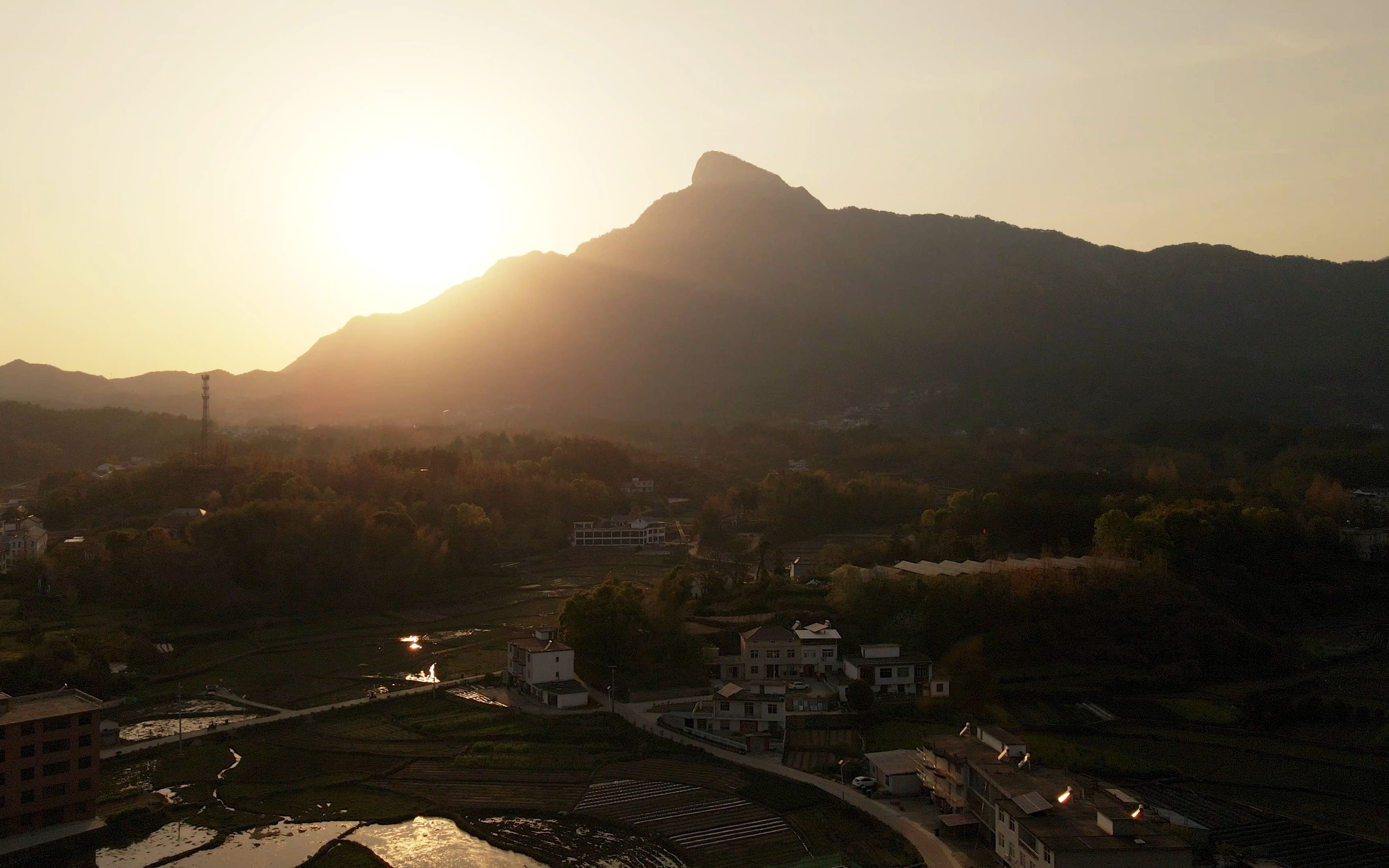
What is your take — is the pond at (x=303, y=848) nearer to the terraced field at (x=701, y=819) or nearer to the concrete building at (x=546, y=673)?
the terraced field at (x=701, y=819)

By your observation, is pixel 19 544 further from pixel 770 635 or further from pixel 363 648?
pixel 770 635

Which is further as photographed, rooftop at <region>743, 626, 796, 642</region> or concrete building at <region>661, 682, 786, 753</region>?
rooftop at <region>743, 626, 796, 642</region>

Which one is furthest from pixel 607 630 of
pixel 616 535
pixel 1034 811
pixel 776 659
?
pixel 616 535

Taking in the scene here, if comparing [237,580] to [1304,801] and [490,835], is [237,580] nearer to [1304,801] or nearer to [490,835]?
[490,835]

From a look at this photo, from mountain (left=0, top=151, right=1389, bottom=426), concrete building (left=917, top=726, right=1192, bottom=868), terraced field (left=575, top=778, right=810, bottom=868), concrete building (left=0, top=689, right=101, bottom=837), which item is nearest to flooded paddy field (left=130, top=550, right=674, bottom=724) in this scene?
concrete building (left=0, top=689, right=101, bottom=837)

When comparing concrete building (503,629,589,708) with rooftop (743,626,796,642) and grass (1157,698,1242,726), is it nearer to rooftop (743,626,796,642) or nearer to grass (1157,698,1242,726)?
rooftop (743,626,796,642)

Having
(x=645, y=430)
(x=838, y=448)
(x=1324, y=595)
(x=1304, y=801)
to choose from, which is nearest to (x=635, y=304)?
(x=645, y=430)
